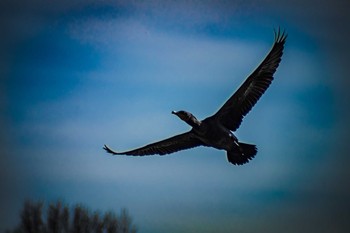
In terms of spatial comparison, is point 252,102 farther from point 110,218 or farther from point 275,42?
point 110,218

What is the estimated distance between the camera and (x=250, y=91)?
14.3 ft

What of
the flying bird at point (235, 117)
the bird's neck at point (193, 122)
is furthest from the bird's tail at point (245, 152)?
the bird's neck at point (193, 122)

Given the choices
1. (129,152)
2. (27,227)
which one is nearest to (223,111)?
(129,152)

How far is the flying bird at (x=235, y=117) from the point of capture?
4.21 meters

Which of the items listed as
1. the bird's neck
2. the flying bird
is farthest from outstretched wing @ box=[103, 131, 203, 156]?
the bird's neck

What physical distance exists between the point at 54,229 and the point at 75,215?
27 centimetres

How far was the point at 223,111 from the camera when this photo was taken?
434 centimetres

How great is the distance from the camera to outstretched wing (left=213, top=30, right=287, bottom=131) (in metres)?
4.29

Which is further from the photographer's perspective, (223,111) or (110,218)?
(110,218)

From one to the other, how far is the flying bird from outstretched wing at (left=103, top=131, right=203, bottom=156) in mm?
12

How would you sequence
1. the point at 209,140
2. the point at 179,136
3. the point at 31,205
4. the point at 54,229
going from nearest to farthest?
the point at 209,140 → the point at 179,136 → the point at 31,205 → the point at 54,229

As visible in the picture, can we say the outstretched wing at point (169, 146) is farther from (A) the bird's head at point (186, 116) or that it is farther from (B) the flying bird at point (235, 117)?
(A) the bird's head at point (186, 116)

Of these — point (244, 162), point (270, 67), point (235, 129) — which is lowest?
point (244, 162)

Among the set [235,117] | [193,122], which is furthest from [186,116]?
[235,117]
